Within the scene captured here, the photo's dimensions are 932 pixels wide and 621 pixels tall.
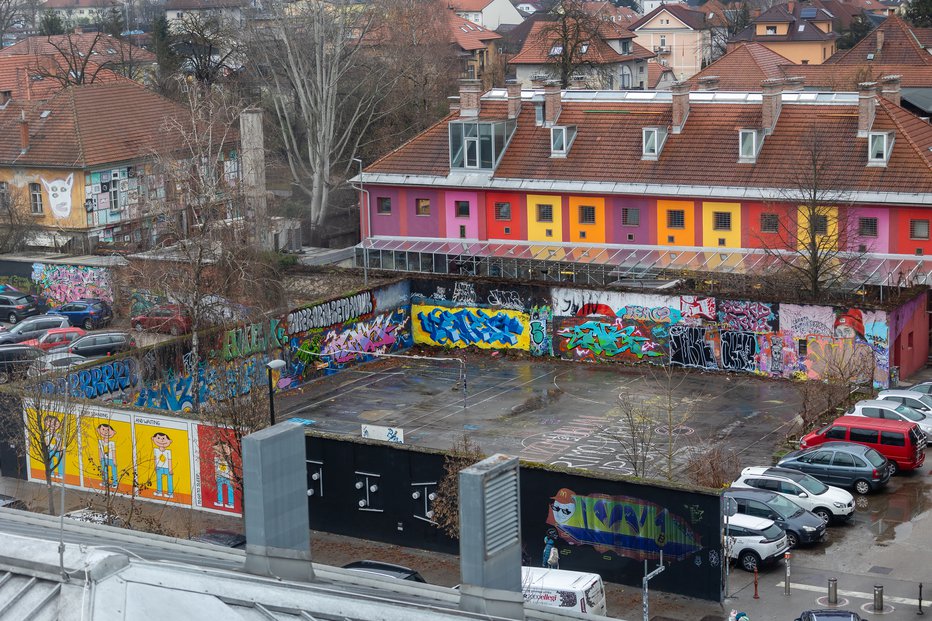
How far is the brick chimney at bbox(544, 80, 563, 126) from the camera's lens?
167 feet

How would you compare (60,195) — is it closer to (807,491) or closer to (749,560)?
(807,491)

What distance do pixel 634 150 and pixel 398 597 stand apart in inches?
1537

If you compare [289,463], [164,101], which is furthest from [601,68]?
[289,463]

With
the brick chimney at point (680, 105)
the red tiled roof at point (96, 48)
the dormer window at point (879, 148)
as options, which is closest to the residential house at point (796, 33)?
the red tiled roof at point (96, 48)

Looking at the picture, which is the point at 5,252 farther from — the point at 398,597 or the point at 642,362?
the point at 398,597

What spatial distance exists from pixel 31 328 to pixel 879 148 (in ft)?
98.3

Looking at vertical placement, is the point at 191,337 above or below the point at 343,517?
above

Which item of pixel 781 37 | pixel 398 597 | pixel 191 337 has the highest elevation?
pixel 781 37

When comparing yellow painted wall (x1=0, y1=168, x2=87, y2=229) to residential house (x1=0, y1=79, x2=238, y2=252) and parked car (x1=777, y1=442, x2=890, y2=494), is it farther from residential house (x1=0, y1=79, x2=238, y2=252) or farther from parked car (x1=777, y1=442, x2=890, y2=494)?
parked car (x1=777, y1=442, x2=890, y2=494)

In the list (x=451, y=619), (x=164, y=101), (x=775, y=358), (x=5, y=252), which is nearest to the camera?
(x=451, y=619)

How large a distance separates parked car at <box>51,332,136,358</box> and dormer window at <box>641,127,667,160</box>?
1956cm

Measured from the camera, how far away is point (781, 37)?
11056cm

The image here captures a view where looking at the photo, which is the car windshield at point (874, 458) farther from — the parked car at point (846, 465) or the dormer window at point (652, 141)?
the dormer window at point (652, 141)

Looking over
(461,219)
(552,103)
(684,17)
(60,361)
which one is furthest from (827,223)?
(684,17)
